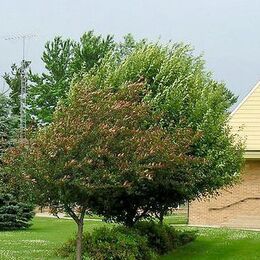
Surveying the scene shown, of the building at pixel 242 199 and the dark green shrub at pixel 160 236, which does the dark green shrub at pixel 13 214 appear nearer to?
the building at pixel 242 199

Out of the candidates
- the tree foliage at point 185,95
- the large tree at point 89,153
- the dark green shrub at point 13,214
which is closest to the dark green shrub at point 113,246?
the large tree at point 89,153

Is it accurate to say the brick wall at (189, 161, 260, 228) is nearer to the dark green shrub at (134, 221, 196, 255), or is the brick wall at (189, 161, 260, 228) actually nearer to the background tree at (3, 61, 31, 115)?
the dark green shrub at (134, 221, 196, 255)

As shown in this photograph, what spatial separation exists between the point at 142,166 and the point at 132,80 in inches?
183

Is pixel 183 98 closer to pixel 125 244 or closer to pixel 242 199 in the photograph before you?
pixel 125 244

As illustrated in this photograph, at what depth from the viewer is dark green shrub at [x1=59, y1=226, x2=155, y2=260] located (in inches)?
651

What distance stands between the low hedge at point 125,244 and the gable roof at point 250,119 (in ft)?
32.4

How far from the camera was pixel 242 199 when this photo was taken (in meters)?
29.3

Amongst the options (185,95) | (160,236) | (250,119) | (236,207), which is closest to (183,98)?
(185,95)

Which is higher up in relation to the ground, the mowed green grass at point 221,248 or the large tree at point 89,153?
the large tree at point 89,153

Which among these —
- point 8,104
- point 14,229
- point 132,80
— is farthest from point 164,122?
point 8,104

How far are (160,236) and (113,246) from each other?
9.03ft

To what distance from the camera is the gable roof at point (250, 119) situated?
94.0 feet

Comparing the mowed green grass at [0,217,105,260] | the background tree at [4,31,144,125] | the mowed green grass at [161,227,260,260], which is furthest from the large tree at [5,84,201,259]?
the background tree at [4,31,144,125]

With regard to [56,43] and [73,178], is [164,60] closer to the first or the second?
[73,178]
